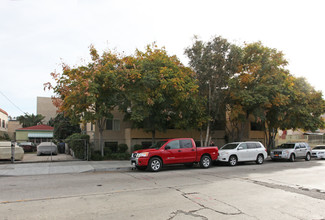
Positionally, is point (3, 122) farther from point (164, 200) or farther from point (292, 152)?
point (164, 200)

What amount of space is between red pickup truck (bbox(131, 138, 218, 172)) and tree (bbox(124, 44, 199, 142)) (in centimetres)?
349

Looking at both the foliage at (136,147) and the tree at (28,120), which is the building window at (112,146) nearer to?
the foliage at (136,147)

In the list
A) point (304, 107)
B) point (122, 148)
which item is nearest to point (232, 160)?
point (122, 148)

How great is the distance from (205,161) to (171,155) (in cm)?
259

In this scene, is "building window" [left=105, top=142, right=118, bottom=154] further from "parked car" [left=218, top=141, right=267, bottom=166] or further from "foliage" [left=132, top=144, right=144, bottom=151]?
"parked car" [left=218, top=141, right=267, bottom=166]

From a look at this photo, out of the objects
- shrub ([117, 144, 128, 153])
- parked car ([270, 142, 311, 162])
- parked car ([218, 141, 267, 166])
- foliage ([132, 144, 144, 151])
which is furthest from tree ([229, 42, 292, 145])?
shrub ([117, 144, 128, 153])

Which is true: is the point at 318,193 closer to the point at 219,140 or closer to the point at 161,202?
the point at 161,202

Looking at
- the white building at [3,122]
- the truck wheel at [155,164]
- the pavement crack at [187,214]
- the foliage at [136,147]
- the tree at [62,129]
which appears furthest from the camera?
the white building at [3,122]

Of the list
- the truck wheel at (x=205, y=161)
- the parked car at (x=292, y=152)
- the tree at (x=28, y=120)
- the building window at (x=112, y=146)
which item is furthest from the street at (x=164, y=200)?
the tree at (x=28, y=120)

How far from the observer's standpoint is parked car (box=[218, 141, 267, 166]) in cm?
1705

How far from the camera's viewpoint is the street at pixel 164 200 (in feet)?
19.5

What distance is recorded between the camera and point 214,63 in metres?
20.2

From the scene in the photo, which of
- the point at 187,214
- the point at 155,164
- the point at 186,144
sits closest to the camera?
the point at 187,214

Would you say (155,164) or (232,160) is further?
(232,160)
